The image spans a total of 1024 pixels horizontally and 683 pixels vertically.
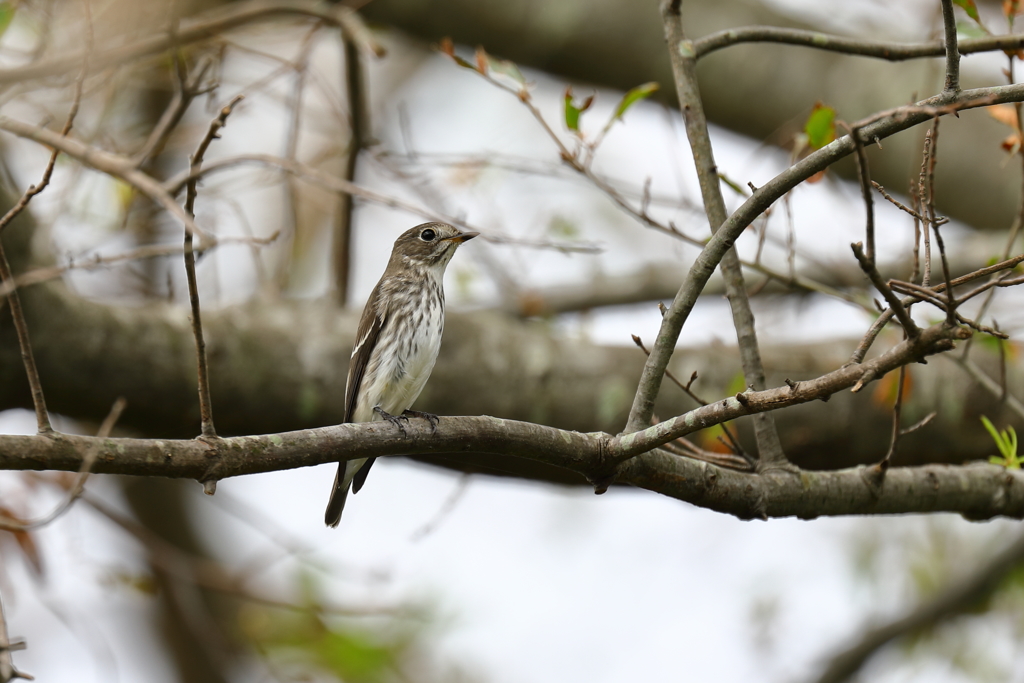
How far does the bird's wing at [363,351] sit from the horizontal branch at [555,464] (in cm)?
153

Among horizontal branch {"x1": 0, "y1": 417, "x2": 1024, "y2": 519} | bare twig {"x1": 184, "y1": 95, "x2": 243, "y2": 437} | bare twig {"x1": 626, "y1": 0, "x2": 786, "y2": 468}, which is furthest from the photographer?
bare twig {"x1": 626, "y1": 0, "x2": 786, "y2": 468}

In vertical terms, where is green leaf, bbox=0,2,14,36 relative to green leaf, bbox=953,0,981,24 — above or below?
above

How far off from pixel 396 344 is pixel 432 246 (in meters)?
0.71

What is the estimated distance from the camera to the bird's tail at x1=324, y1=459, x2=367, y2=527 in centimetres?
420

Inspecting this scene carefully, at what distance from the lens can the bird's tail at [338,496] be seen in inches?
165

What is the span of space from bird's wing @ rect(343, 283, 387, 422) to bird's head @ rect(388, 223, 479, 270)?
33 cm

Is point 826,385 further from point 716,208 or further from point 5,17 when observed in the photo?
point 5,17

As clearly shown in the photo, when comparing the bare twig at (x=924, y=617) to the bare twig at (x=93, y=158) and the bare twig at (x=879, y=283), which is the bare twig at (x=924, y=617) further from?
the bare twig at (x=93, y=158)

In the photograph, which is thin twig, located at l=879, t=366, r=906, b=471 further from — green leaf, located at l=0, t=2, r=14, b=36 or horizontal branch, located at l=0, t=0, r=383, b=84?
green leaf, located at l=0, t=2, r=14, b=36

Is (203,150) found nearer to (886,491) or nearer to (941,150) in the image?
(886,491)

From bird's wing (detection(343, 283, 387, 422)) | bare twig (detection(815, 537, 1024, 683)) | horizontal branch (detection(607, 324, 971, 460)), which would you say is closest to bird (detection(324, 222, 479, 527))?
bird's wing (detection(343, 283, 387, 422))

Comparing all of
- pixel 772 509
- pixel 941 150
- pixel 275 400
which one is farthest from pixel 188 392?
pixel 941 150

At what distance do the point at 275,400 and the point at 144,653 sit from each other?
522 cm

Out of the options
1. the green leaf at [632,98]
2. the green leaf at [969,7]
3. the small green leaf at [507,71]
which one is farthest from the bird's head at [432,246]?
the green leaf at [969,7]
